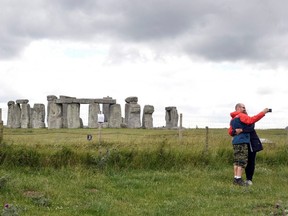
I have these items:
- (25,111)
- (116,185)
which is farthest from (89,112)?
(116,185)

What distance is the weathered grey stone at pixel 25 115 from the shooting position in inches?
1694

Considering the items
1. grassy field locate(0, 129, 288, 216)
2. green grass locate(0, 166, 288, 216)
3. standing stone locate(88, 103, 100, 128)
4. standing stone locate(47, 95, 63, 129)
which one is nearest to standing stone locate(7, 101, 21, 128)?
standing stone locate(47, 95, 63, 129)

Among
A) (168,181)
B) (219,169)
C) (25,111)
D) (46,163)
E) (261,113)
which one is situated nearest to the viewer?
(261,113)

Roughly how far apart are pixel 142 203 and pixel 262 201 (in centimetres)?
262

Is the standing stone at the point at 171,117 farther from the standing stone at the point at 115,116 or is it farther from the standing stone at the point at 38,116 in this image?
the standing stone at the point at 38,116

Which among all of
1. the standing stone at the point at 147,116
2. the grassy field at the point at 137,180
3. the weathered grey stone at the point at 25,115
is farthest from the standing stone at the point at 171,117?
the grassy field at the point at 137,180

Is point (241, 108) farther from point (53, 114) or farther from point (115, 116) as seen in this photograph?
point (53, 114)

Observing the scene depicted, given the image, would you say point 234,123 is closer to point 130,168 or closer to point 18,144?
point 130,168

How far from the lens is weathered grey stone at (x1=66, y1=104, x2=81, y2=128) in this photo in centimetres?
3998

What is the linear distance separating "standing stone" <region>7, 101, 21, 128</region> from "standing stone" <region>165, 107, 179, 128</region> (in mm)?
13362

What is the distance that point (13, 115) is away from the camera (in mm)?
44344

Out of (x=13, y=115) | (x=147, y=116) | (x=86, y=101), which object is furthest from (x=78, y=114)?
(x=13, y=115)

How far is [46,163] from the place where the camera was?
14469 mm

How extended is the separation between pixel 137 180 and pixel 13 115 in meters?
33.5
